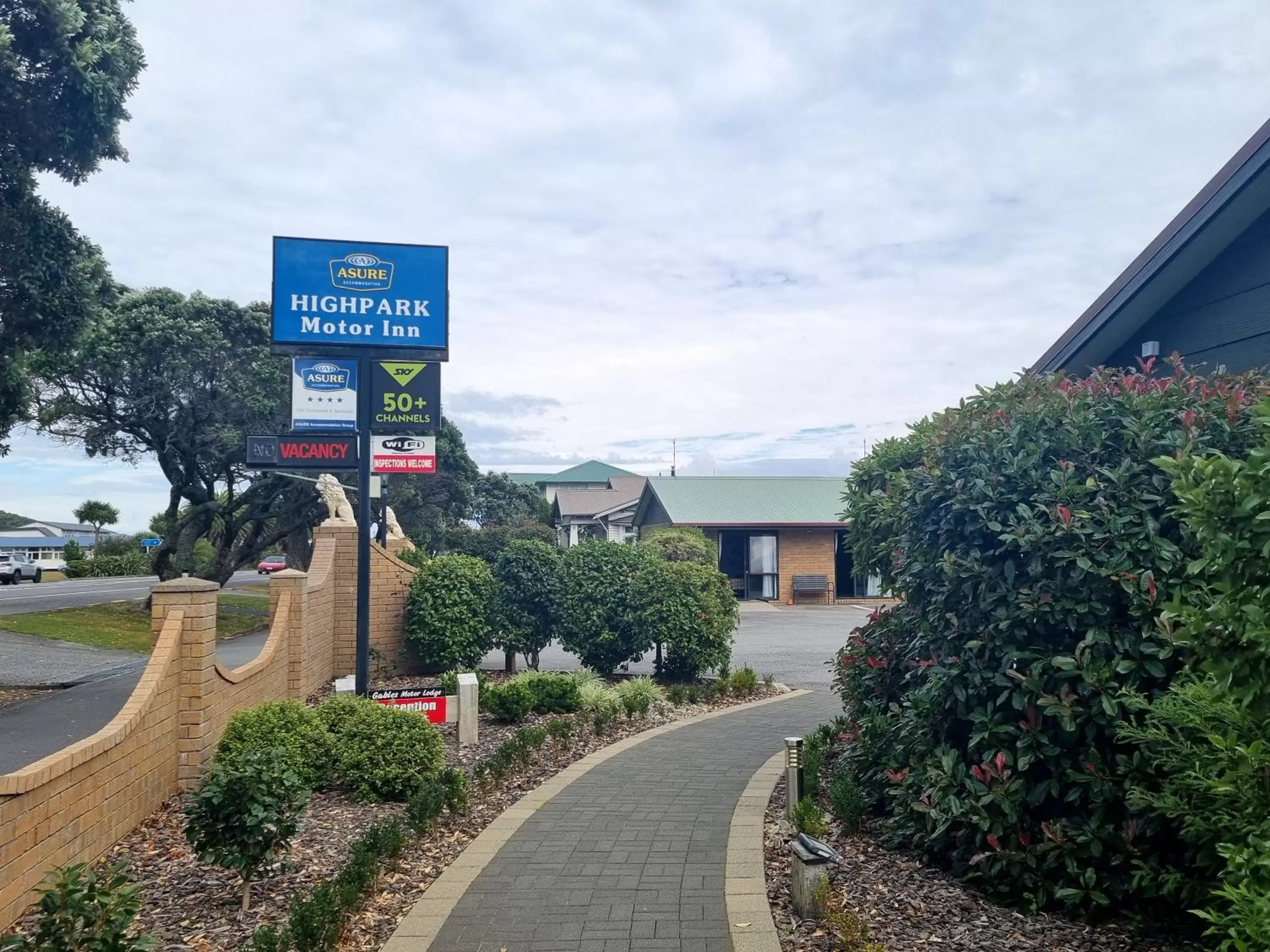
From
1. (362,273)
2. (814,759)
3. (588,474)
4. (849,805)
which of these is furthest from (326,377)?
(588,474)

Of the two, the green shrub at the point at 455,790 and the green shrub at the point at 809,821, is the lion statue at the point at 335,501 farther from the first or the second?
the green shrub at the point at 809,821

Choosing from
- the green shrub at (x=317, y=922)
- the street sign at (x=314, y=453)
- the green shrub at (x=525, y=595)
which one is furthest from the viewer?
the green shrub at (x=525, y=595)

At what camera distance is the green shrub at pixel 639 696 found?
1116 centimetres

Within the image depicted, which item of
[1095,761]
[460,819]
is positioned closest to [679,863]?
[460,819]

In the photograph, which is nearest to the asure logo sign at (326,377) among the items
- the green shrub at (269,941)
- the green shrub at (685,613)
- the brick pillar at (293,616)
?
the brick pillar at (293,616)

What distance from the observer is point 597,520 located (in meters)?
49.6

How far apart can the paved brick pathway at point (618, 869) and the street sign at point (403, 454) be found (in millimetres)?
5235

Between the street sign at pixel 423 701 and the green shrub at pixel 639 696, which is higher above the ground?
the street sign at pixel 423 701

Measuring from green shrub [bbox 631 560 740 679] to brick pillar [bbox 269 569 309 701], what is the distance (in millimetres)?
4541

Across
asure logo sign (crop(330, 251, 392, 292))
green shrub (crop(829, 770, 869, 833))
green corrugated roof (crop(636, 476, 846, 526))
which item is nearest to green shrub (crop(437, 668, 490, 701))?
asure logo sign (crop(330, 251, 392, 292))

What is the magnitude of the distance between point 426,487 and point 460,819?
3637cm

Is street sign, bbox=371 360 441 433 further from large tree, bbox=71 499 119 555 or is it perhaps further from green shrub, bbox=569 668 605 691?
large tree, bbox=71 499 119 555

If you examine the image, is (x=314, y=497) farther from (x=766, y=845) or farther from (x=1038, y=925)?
(x=1038, y=925)

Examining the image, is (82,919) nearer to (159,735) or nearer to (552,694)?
(159,735)
